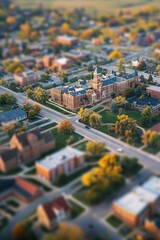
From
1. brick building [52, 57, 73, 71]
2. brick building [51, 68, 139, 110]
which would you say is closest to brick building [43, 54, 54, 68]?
brick building [52, 57, 73, 71]

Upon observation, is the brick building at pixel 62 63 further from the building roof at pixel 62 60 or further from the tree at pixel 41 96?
the tree at pixel 41 96

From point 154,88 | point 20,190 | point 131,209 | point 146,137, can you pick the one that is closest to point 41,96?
point 154,88

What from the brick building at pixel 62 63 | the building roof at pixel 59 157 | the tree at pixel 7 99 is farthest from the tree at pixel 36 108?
the brick building at pixel 62 63

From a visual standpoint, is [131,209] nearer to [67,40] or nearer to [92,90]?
[92,90]

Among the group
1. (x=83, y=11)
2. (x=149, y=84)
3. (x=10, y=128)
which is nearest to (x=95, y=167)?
(x=10, y=128)

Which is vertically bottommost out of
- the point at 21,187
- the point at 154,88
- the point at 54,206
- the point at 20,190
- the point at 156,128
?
A: the point at 20,190

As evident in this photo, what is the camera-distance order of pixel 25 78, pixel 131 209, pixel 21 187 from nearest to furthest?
pixel 131 209 < pixel 21 187 < pixel 25 78
